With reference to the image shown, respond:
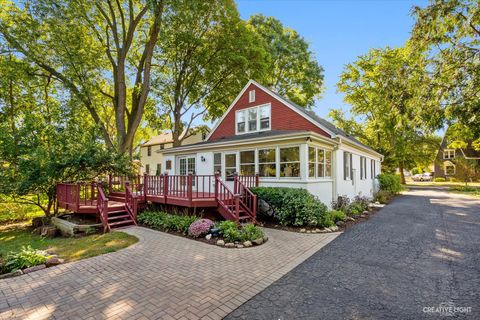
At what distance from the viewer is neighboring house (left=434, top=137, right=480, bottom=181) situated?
27.8 metres

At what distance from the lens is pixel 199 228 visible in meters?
7.18

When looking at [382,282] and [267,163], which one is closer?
[382,282]

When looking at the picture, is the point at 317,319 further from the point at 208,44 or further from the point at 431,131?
the point at 208,44

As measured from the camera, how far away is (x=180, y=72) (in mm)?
19609

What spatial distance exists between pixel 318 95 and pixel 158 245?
26.8 metres

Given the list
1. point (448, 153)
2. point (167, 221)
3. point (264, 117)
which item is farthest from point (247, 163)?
point (448, 153)

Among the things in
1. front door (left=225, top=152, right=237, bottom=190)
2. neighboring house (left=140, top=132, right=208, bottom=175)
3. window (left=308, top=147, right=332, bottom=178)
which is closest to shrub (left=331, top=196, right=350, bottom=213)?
window (left=308, top=147, right=332, bottom=178)

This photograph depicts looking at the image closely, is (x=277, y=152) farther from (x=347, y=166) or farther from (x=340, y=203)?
(x=347, y=166)

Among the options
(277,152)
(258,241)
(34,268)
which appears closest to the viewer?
(34,268)

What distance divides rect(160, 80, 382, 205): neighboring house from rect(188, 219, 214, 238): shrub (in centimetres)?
393

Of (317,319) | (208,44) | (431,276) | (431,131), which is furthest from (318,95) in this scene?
(317,319)

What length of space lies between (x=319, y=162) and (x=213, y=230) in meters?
5.65

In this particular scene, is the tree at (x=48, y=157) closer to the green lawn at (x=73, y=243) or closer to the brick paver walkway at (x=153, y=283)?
the green lawn at (x=73, y=243)

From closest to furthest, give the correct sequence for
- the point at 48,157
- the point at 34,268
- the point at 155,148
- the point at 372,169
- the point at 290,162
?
1. the point at 34,268
2. the point at 48,157
3. the point at 290,162
4. the point at 372,169
5. the point at 155,148
